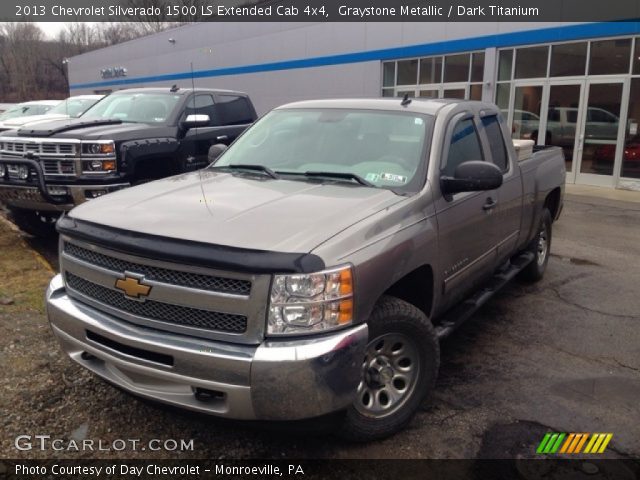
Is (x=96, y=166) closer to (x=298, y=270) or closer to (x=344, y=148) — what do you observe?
(x=344, y=148)

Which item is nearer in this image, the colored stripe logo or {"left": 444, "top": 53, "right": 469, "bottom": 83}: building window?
the colored stripe logo

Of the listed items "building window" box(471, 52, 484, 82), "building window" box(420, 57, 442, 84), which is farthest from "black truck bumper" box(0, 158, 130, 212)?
"building window" box(420, 57, 442, 84)

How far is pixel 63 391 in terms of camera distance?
351cm

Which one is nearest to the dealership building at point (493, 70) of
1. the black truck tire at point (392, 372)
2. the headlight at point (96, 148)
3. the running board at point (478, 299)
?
the headlight at point (96, 148)

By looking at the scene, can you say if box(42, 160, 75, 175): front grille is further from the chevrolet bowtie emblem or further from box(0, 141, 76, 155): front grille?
the chevrolet bowtie emblem

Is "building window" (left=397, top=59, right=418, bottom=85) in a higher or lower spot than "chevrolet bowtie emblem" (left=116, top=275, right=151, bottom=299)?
higher

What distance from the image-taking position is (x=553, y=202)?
6355 millimetres

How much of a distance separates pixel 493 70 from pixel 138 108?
1102 cm

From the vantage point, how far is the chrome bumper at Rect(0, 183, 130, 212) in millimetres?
6004

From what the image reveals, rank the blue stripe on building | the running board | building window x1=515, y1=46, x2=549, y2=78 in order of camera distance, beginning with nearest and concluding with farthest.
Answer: the running board
the blue stripe on building
building window x1=515, y1=46, x2=549, y2=78

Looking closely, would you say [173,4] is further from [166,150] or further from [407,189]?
[407,189]

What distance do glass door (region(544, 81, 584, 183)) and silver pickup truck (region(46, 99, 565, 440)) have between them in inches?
433

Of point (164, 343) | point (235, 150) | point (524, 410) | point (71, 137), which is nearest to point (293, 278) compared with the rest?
point (164, 343)

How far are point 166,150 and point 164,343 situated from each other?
4732mm
